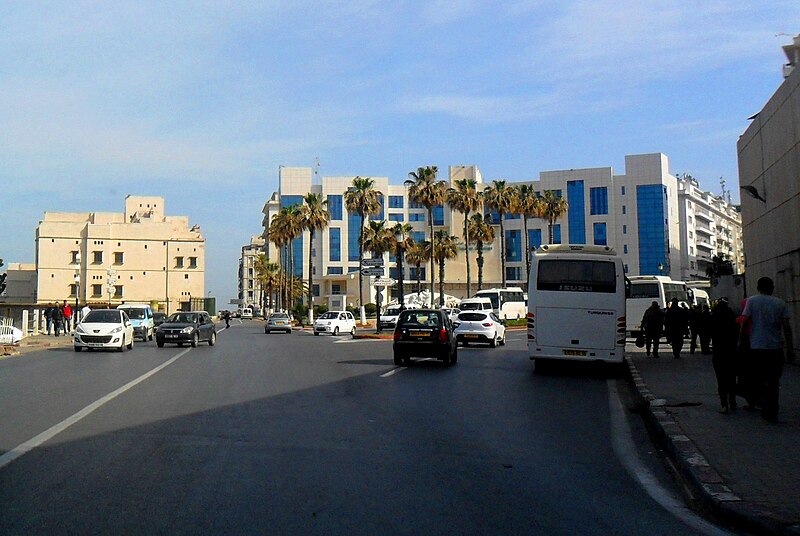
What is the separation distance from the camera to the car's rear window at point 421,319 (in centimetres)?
2320

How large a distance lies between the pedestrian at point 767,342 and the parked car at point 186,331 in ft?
87.9

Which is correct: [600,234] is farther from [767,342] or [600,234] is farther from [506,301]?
[767,342]

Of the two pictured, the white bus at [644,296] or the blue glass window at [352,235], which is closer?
the white bus at [644,296]

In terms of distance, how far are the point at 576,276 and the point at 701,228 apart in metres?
108

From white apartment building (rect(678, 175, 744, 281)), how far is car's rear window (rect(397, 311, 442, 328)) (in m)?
86.2

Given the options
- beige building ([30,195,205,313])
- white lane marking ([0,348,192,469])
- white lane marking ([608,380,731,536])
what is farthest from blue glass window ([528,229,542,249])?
white lane marking ([608,380,731,536])

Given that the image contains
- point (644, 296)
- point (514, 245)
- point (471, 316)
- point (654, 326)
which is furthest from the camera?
point (514, 245)

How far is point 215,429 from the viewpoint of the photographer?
10688 millimetres

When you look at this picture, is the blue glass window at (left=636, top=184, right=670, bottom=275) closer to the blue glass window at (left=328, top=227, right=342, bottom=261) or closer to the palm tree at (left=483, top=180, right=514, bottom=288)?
the palm tree at (left=483, top=180, right=514, bottom=288)

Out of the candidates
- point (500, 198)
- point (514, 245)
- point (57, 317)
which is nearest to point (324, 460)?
point (57, 317)

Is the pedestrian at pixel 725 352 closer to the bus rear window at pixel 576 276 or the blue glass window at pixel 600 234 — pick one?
the bus rear window at pixel 576 276

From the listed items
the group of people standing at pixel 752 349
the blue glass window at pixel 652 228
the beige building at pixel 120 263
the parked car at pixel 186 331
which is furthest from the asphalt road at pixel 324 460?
the blue glass window at pixel 652 228

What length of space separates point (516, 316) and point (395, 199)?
47274mm

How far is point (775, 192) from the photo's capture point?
20094 mm
